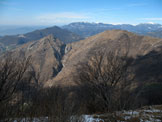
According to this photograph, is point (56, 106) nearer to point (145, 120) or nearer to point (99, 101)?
point (145, 120)

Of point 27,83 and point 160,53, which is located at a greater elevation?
point 27,83

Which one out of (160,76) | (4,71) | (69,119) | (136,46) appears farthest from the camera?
(136,46)

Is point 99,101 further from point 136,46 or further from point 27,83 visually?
point 136,46

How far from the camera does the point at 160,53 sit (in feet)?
475

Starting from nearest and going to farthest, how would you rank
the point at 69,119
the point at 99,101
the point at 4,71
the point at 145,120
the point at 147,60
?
the point at 69,119 < the point at 4,71 < the point at 145,120 < the point at 99,101 < the point at 147,60

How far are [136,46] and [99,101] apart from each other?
587 ft

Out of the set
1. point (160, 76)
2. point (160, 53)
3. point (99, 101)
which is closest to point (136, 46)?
point (160, 53)

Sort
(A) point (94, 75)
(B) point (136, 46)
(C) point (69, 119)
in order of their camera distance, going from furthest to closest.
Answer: (B) point (136, 46), (A) point (94, 75), (C) point (69, 119)

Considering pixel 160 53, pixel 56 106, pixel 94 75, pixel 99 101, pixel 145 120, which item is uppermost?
pixel 56 106

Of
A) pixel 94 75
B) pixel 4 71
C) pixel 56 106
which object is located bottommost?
pixel 94 75

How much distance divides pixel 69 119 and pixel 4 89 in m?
3.46

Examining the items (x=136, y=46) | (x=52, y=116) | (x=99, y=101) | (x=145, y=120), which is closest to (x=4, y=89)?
(x=52, y=116)

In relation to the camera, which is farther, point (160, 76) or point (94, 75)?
point (160, 76)

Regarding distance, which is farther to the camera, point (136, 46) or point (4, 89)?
point (136, 46)
